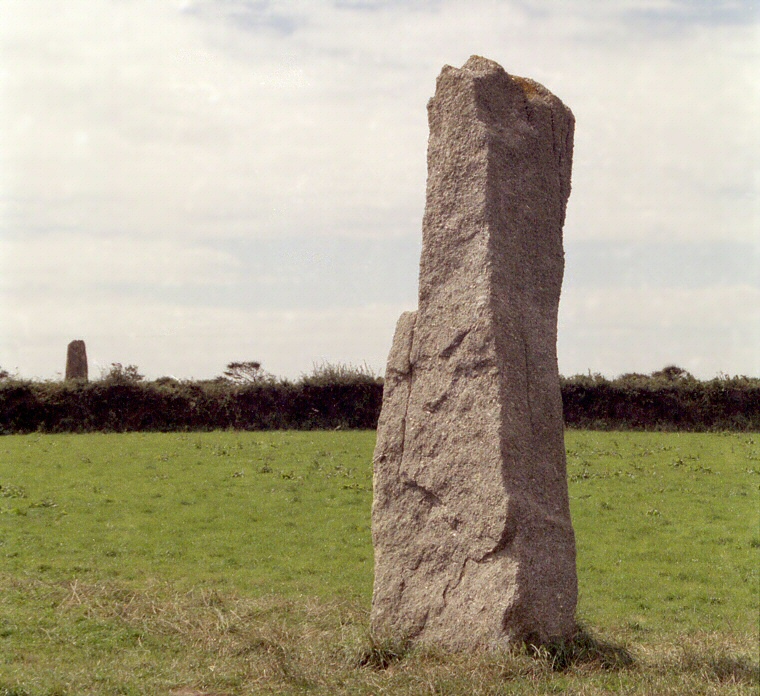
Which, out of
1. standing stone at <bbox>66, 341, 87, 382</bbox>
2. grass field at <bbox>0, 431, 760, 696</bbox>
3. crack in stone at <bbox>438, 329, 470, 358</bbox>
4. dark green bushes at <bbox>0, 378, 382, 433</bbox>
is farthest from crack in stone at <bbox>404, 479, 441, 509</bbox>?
standing stone at <bbox>66, 341, 87, 382</bbox>

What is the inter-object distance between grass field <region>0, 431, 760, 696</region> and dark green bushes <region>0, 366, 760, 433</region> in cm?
867

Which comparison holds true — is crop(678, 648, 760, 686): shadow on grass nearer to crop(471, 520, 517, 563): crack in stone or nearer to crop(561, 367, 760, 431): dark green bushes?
crop(471, 520, 517, 563): crack in stone

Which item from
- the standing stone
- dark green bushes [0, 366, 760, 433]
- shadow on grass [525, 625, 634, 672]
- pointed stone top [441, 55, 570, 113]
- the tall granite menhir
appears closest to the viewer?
shadow on grass [525, 625, 634, 672]

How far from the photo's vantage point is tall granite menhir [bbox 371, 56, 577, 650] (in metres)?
8.18

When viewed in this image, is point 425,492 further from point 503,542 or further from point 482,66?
point 482,66

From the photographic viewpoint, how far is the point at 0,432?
32.8 m

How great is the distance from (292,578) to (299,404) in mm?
22475

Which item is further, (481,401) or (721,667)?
(481,401)

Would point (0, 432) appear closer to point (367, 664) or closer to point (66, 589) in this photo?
point (66, 589)

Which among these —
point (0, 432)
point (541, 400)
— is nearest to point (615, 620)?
point (541, 400)

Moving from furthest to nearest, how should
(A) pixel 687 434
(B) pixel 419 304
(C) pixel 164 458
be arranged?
1. (A) pixel 687 434
2. (C) pixel 164 458
3. (B) pixel 419 304

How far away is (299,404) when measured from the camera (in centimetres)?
3516

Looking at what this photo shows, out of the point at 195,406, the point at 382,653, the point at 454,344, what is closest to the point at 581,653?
the point at 382,653

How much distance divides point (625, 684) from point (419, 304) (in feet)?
13.1
